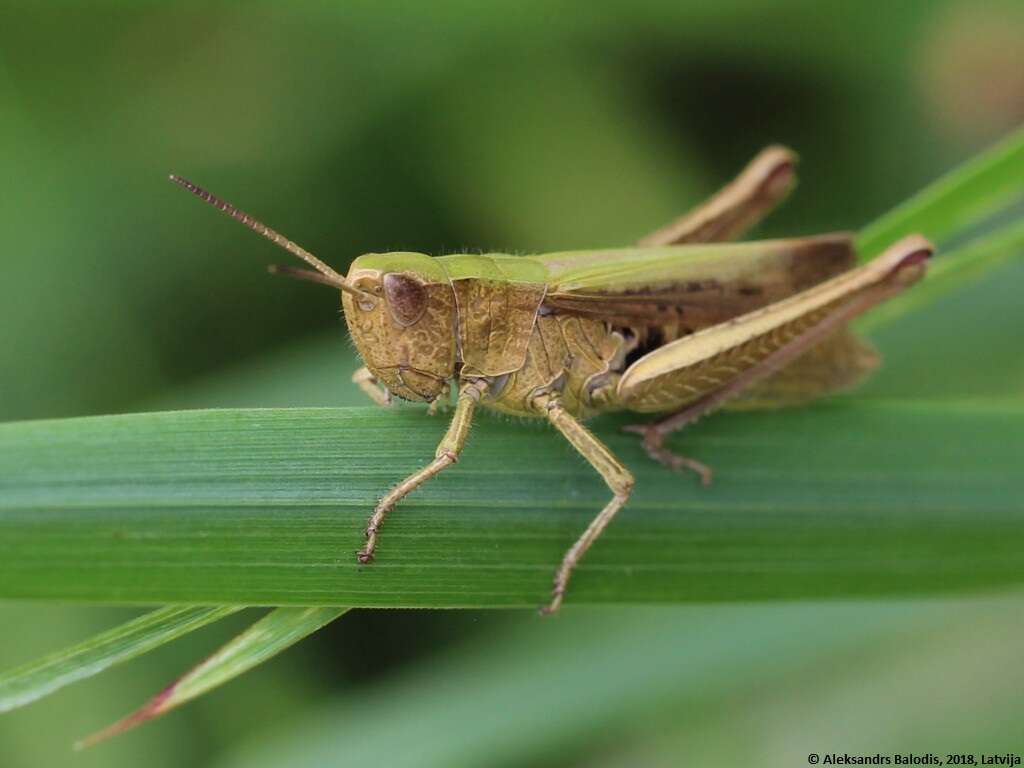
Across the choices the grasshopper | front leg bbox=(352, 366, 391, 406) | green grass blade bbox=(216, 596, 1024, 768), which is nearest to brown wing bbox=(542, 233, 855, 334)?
the grasshopper

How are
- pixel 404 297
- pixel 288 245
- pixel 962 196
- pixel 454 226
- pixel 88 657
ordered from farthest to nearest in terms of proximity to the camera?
1. pixel 454 226
2. pixel 962 196
3. pixel 404 297
4. pixel 288 245
5. pixel 88 657

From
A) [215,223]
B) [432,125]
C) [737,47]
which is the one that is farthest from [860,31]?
[215,223]

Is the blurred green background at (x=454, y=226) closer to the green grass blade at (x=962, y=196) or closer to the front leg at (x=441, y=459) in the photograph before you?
the green grass blade at (x=962, y=196)

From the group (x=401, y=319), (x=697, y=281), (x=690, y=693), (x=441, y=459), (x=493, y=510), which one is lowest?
(x=690, y=693)

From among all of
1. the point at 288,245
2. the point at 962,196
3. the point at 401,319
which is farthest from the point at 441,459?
the point at 962,196

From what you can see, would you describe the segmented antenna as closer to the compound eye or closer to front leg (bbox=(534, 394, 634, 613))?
the compound eye

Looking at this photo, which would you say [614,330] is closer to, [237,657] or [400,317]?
[400,317]
